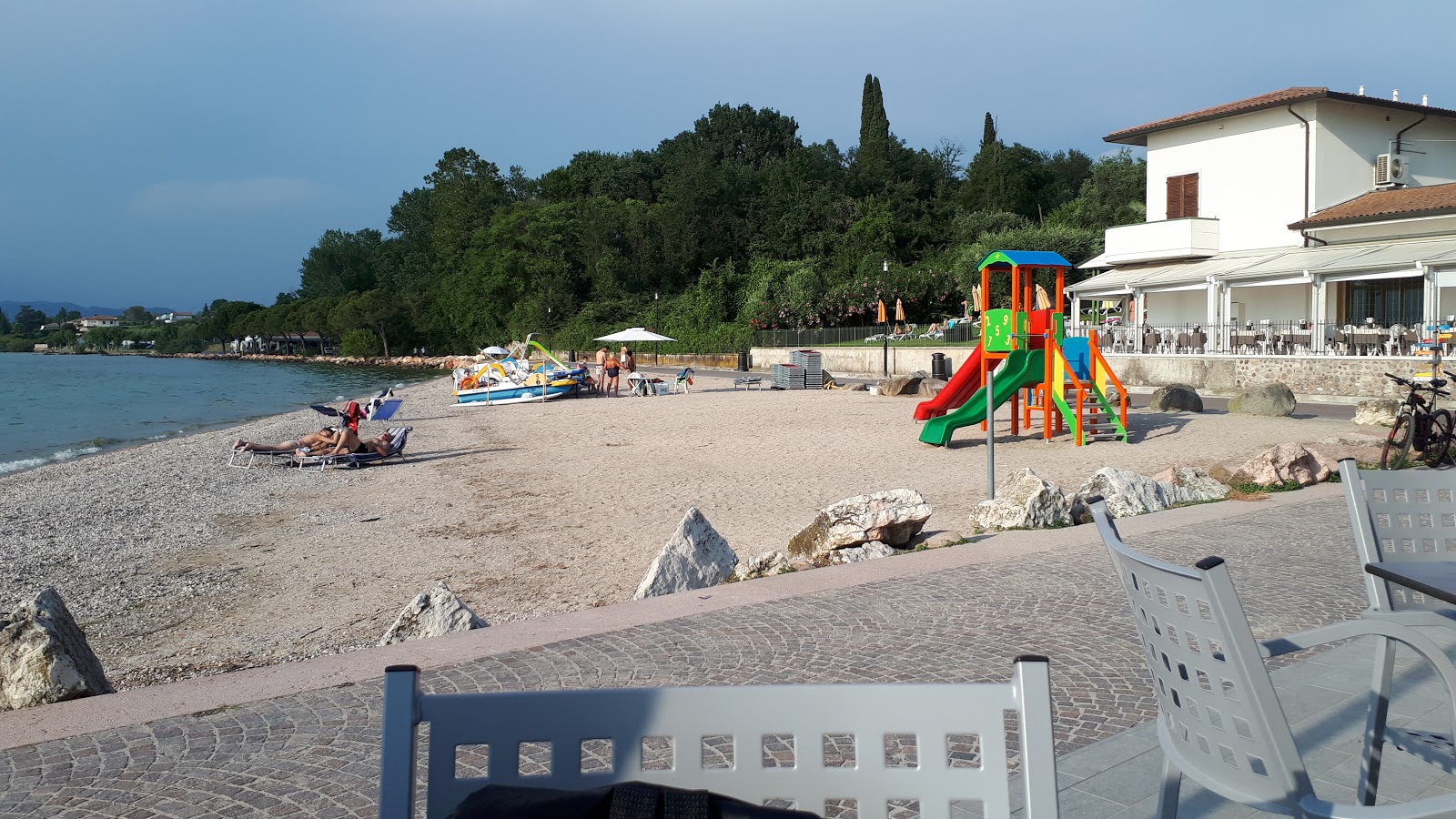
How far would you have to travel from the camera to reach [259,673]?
5078 mm

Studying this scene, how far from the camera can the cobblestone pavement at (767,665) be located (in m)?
3.68

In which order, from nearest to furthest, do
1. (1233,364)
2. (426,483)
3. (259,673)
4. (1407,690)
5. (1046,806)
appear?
1. (1046,806)
2. (1407,690)
3. (259,673)
4. (426,483)
5. (1233,364)

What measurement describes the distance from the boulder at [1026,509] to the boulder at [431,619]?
452 centimetres

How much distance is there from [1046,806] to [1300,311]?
100 ft

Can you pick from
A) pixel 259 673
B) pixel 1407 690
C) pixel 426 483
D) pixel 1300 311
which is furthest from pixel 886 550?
pixel 1300 311

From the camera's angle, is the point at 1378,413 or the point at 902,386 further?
the point at 902,386

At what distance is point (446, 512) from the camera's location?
1262 centimetres

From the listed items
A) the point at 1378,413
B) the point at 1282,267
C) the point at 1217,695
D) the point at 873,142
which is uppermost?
the point at 873,142

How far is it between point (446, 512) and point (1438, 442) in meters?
11.2

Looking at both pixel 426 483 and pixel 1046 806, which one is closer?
pixel 1046 806

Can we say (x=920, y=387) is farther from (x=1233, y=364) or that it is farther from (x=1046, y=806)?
(x=1046, y=806)

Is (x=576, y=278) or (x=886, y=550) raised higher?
(x=576, y=278)

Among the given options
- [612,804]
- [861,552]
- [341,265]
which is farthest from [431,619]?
[341,265]

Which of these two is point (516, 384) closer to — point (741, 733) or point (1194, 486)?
point (1194, 486)
